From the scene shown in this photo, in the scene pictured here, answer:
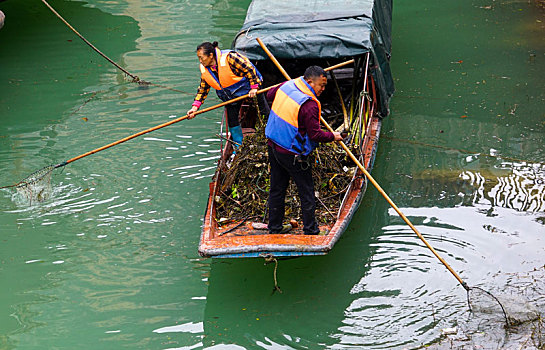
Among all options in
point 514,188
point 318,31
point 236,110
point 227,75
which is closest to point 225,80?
point 227,75

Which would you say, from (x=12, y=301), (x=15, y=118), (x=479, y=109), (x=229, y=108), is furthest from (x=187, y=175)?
(x=479, y=109)

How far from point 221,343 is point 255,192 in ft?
5.94

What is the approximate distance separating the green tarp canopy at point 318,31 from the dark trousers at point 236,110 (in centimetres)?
66

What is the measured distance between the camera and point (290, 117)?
546 centimetres

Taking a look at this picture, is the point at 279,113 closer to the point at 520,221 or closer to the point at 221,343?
the point at 221,343

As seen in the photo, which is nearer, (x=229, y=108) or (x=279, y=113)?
(x=279, y=113)

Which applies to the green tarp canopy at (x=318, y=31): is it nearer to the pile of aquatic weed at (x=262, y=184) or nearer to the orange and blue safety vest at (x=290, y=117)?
the pile of aquatic weed at (x=262, y=184)

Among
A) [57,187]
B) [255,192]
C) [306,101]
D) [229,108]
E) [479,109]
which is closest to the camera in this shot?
[306,101]

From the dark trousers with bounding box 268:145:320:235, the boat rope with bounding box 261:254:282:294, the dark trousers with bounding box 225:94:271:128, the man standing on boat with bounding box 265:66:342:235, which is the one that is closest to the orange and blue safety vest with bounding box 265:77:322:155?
the man standing on boat with bounding box 265:66:342:235

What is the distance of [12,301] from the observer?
623 cm

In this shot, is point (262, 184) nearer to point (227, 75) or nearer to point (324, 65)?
point (227, 75)

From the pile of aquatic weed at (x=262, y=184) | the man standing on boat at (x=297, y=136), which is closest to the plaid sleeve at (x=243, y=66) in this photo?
the pile of aquatic weed at (x=262, y=184)

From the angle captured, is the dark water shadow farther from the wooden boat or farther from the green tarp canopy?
the green tarp canopy

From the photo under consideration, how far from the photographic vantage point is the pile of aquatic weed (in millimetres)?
6562
